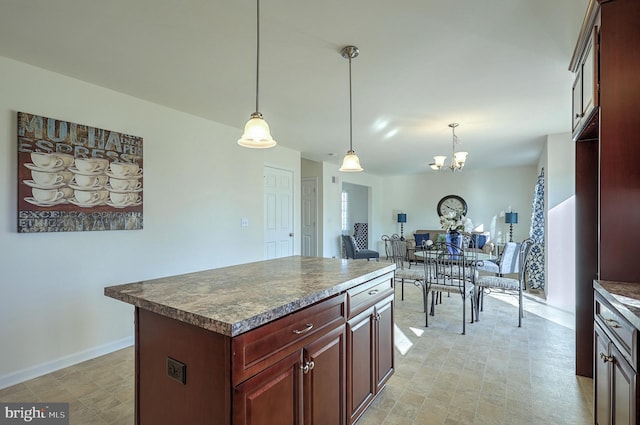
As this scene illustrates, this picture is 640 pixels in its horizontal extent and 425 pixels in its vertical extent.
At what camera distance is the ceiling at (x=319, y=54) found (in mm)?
1800

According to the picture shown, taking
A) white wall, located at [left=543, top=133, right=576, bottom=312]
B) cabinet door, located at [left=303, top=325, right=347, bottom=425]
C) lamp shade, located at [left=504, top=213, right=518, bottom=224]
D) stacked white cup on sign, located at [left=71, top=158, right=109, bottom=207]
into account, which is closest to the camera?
cabinet door, located at [left=303, top=325, right=347, bottom=425]

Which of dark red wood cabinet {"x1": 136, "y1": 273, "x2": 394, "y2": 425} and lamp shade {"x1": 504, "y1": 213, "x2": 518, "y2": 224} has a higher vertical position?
lamp shade {"x1": 504, "y1": 213, "x2": 518, "y2": 224}

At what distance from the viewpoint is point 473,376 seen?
8.07ft

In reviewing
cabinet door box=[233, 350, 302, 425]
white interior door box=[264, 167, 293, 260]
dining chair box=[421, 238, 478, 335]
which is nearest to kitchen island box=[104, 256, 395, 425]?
cabinet door box=[233, 350, 302, 425]

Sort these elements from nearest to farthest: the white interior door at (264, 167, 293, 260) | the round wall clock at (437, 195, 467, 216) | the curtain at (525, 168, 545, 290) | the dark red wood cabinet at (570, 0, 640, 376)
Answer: the dark red wood cabinet at (570, 0, 640, 376)
the white interior door at (264, 167, 293, 260)
the curtain at (525, 168, 545, 290)
the round wall clock at (437, 195, 467, 216)

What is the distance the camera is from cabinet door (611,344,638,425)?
1147 mm

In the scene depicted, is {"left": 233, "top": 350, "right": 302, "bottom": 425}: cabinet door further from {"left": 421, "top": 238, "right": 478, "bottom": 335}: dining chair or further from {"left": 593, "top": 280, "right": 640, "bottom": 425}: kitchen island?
{"left": 421, "top": 238, "right": 478, "bottom": 335}: dining chair

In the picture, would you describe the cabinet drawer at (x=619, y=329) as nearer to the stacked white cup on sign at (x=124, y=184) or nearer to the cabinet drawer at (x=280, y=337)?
the cabinet drawer at (x=280, y=337)

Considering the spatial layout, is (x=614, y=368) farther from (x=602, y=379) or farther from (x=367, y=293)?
(x=367, y=293)

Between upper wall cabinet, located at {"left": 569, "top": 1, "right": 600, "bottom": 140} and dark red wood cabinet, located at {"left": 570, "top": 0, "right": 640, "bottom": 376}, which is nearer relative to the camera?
dark red wood cabinet, located at {"left": 570, "top": 0, "right": 640, "bottom": 376}

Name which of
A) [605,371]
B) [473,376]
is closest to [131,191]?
[473,376]

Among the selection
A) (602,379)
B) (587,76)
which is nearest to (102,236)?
(602,379)

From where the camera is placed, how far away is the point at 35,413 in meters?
2.02

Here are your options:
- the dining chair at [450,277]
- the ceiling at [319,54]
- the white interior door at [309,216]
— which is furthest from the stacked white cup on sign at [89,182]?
the white interior door at [309,216]
